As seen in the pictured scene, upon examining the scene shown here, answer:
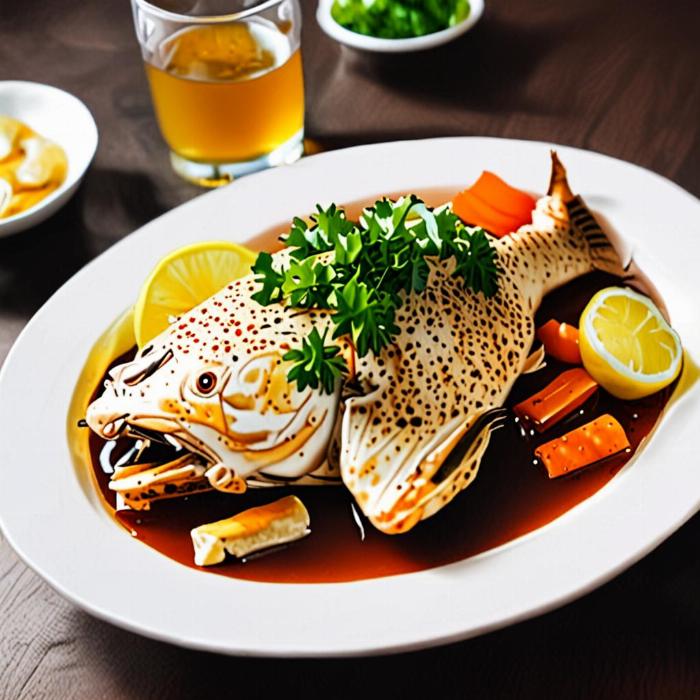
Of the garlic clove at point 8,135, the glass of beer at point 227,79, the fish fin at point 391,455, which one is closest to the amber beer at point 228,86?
the glass of beer at point 227,79

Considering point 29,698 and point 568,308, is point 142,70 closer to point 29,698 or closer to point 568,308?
point 568,308

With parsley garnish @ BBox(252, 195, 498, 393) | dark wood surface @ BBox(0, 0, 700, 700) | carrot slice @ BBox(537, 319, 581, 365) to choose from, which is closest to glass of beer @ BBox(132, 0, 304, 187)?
dark wood surface @ BBox(0, 0, 700, 700)

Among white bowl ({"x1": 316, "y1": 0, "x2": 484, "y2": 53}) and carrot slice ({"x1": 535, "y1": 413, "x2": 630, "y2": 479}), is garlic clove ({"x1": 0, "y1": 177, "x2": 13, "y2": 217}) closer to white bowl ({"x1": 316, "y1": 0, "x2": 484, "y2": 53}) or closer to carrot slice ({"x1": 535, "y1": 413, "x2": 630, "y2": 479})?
white bowl ({"x1": 316, "y1": 0, "x2": 484, "y2": 53})

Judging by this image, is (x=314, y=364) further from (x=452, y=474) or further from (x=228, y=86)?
(x=228, y=86)

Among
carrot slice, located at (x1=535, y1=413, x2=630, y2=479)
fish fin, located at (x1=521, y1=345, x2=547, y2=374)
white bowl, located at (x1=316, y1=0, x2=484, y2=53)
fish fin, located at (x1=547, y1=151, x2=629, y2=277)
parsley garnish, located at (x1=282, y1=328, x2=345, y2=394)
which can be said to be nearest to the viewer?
parsley garnish, located at (x1=282, y1=328, x2=345, y2=394)

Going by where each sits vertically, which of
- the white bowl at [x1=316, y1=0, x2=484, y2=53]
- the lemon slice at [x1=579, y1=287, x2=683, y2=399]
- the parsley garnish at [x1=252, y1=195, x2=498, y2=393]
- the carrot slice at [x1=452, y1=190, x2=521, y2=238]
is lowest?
the white bowl at [x1=316, y1=0, x2=484, y2=53]

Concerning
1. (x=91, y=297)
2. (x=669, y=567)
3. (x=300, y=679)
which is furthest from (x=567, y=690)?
(x=91, y=297)

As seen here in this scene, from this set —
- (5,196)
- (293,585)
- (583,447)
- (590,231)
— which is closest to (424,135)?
(590,231)
